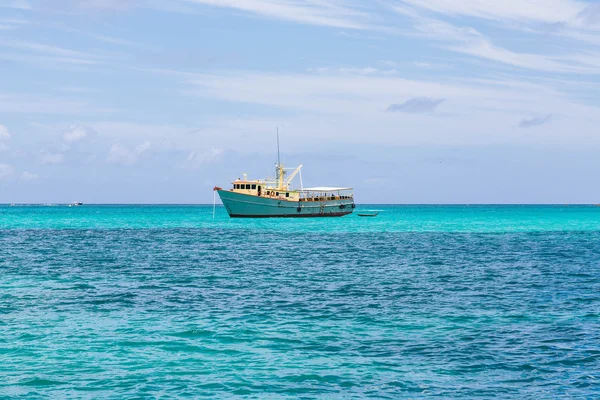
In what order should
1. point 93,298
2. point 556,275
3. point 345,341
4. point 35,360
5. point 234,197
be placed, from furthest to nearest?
point 234,197 → point 556,275 → point 93,298 → point 345,341 → point 35,360

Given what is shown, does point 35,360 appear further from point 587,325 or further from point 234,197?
point 234,197

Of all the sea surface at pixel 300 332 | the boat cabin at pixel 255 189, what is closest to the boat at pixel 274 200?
the boat cabin at pixel 255 189

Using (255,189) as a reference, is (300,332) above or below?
below

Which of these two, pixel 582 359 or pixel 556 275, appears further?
pixel 556 275

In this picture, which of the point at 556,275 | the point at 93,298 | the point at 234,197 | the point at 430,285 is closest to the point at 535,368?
the point at 430,285

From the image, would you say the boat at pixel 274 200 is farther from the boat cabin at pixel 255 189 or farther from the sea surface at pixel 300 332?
the sea surface at pixel 300 332

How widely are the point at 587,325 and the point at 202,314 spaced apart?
1258 cm

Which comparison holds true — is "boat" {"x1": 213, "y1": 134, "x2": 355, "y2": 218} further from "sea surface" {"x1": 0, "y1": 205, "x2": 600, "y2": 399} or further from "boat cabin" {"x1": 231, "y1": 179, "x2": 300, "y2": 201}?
"sea surface" {"x1": 0, "y1": 205, "x2": 600, "y2": 399}

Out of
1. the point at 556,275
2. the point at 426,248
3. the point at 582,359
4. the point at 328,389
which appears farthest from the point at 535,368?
the point at 426,248

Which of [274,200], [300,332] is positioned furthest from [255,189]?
[300,332]

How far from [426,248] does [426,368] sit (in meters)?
41.7

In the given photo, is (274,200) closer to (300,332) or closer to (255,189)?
(255,189)

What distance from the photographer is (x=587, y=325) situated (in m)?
20.3

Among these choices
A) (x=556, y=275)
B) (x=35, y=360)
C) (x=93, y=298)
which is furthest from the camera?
(x=556, y=275)
